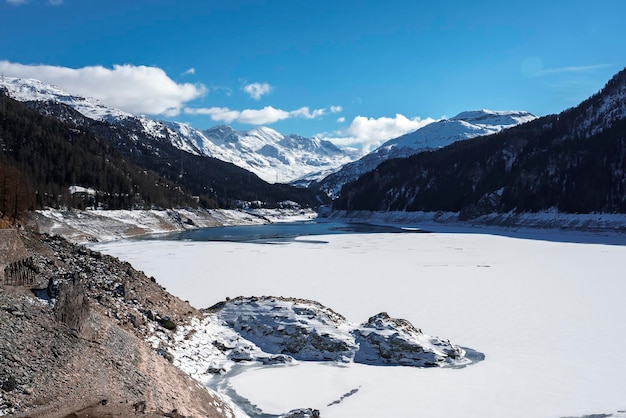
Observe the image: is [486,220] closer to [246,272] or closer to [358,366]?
[246,272]

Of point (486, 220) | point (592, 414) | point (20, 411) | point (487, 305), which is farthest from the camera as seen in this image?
point (486, 220)

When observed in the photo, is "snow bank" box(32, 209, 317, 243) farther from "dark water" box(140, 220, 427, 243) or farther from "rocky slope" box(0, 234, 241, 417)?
"rocky slope" box(0, 234, 241, 417)

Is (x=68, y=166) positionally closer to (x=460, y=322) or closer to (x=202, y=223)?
(x=202, y=223)

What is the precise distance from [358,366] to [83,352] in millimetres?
10785

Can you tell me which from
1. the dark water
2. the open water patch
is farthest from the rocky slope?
the dark water

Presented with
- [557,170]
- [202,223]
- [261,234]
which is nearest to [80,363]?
[261,234]

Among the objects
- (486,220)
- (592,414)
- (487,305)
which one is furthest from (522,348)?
(486,220)

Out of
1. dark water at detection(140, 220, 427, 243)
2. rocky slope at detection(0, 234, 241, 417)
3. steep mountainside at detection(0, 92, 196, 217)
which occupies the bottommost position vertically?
dark water at detection(140, 220, 427, 243)

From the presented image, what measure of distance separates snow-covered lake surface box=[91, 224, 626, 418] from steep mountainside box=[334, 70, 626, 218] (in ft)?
263

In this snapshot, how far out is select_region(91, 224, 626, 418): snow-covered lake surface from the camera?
1529 cm

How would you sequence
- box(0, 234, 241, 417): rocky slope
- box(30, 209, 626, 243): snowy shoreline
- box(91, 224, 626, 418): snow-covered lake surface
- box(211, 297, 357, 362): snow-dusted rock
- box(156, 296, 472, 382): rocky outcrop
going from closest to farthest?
box(0, 234, 241, 417): rocky slope
box(91, 224, 626, 418): snow-covered lake surface
box(156, 296, 472, 382): rocky outcrop
box(211, 297, 357, 362): snow-dusted rock
box(30, 209, 626, 243): snowy shoreline

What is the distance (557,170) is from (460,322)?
146720 millimetres

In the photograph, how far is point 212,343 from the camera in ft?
67.1

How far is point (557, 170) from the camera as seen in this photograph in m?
151
